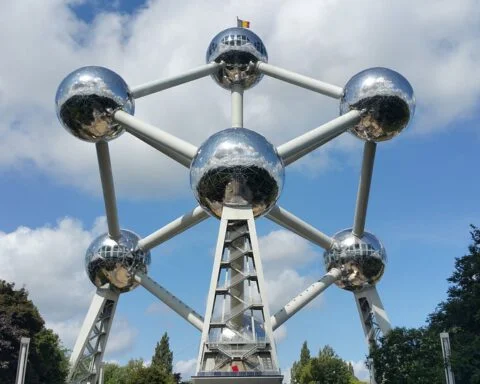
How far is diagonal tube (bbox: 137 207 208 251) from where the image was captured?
21.8m

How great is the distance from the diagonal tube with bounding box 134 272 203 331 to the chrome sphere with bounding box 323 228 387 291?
5.98 metres

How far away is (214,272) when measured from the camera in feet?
55.3

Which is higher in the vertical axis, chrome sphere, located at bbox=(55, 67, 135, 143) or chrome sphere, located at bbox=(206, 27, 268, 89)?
chrome sphere, located at bbox=(206, 27, 268, 89)

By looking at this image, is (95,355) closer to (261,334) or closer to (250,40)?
(261,334)

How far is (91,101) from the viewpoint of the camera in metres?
19.6

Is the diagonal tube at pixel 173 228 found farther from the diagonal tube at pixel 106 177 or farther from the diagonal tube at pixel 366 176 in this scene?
the diagonal tube at pixel 366 176

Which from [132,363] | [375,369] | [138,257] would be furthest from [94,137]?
[132,363]

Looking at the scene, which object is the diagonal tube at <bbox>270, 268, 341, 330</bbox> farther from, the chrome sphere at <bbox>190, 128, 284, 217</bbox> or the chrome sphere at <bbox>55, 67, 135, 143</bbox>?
the chrome sphere at <bbox>55, 67, 135, 143</bbox>

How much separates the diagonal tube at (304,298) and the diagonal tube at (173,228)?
14.2 feet

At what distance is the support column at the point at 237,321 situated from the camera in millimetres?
15352

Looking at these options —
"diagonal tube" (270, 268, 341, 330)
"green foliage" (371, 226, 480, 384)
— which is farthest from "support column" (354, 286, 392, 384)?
"green foliage" (371, 226, 480, 384)

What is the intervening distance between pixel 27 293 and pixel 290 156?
1289 cm

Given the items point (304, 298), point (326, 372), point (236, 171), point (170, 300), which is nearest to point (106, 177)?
point (170, 300)

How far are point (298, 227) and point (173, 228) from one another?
4.54 metres
